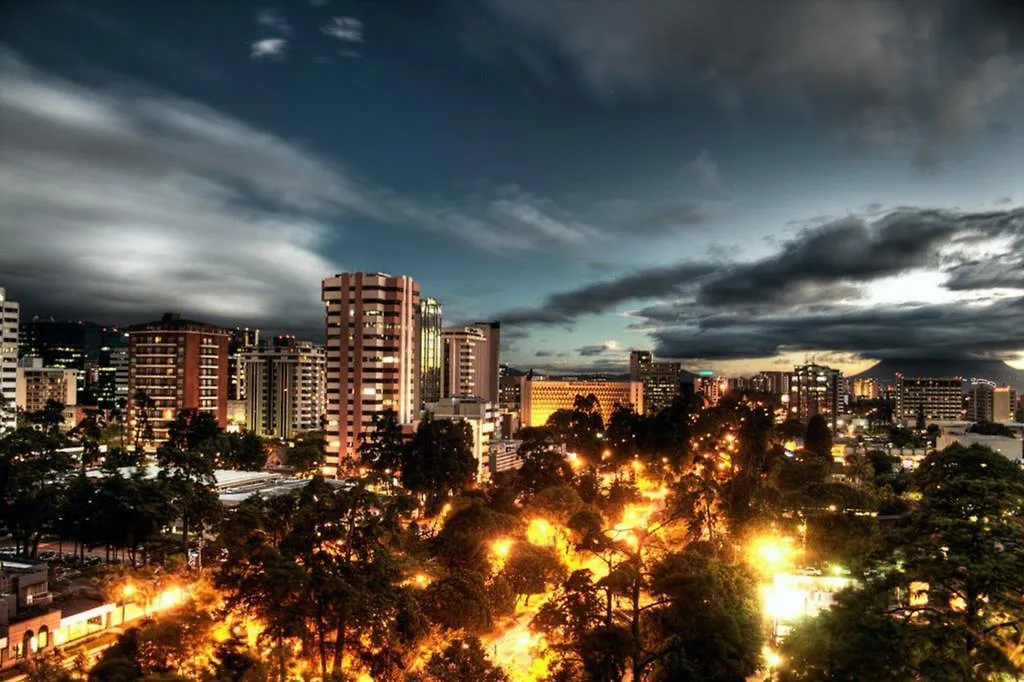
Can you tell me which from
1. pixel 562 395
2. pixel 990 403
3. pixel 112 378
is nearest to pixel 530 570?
pixel 562 395

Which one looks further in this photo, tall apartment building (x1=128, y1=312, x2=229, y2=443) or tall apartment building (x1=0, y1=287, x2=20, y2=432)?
tall apartment building (x1=128, y1=312, x2=229, y2=443)

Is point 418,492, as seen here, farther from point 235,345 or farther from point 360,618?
point 235,345

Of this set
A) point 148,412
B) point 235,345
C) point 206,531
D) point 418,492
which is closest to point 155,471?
point 206,531

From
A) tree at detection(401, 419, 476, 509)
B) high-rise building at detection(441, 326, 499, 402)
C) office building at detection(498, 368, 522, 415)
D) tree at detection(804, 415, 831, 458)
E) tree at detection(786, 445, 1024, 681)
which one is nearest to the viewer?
tree at detection(786, 445, 1024, 681)

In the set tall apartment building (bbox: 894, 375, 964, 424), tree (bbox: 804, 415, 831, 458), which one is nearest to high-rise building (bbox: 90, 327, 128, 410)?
tree (bbox: 804, 415, 831, 458)

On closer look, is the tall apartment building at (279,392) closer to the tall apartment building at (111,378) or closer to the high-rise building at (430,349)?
the high-rise building at (430,349)

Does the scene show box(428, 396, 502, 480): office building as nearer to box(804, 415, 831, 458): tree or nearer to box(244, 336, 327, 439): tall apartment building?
box(804, 415, 831, 458): tree

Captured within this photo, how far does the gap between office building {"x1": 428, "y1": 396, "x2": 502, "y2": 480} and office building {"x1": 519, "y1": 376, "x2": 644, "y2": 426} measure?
66.3 metres

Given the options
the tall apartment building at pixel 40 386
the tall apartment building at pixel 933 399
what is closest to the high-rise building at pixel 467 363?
the tall apartment building at pixel 40 386

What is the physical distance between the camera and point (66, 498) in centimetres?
3578

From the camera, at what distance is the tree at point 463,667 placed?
59.6ft

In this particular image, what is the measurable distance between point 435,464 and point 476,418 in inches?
667

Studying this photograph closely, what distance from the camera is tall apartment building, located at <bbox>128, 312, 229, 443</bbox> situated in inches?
3120

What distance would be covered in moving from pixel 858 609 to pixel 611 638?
7.91 metres
